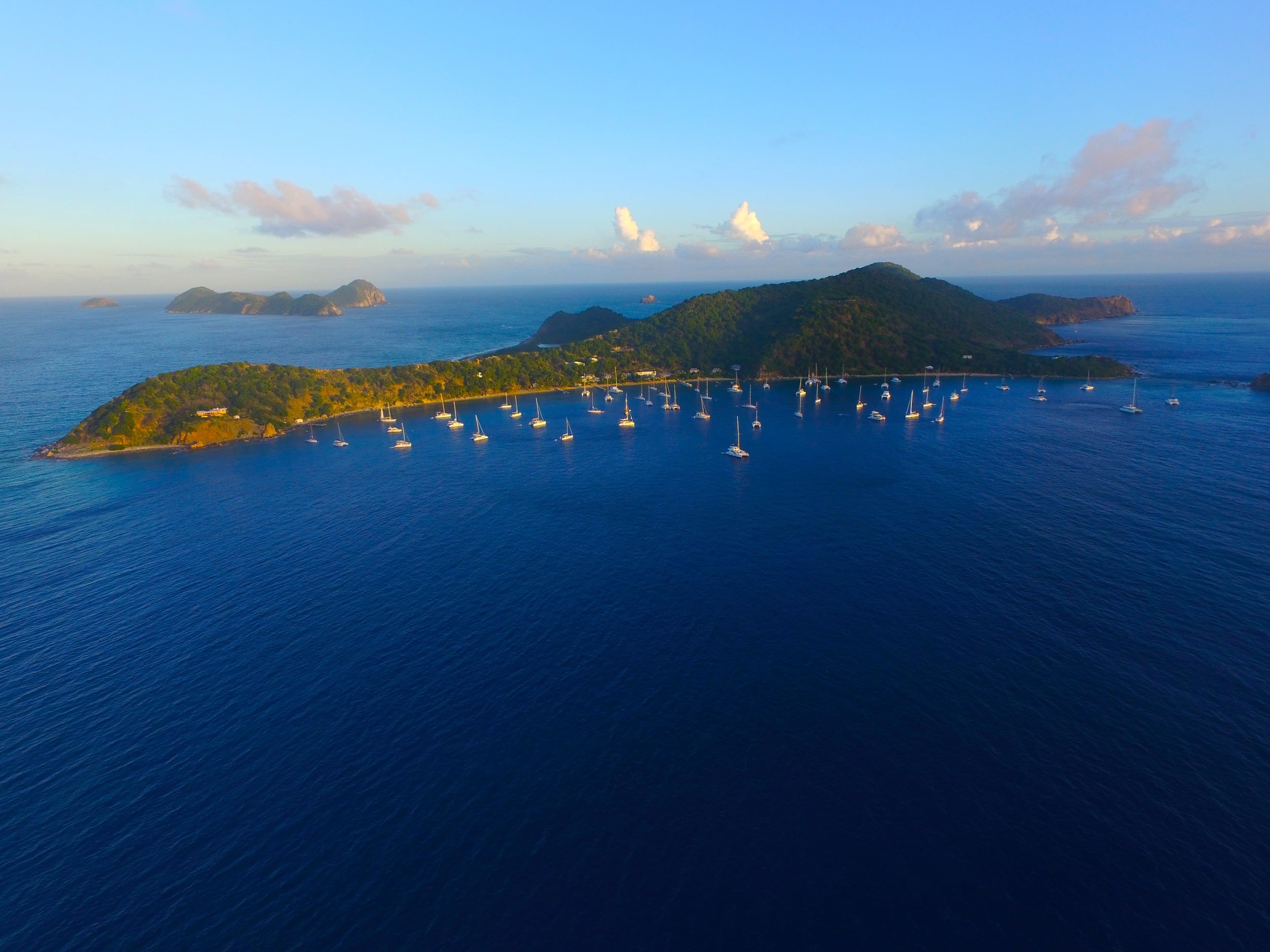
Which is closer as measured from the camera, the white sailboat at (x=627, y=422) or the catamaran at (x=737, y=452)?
the catamaran at (x=737, y=452)

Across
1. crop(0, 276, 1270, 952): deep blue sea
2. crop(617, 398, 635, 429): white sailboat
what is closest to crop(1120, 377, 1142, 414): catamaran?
crop(0, 276, 1270, 952): deep blue sea

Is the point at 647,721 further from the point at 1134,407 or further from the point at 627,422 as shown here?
the point at 1134,407

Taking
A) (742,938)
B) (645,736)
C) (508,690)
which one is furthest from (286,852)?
(742,938)

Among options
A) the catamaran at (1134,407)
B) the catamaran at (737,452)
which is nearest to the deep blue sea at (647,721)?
the catamaran at (737,452)

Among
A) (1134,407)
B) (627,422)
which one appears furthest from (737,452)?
(1134,407)

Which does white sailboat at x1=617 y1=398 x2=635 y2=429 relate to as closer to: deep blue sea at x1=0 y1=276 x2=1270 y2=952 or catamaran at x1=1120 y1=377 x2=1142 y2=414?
deep blue sea at x1=0 y1=276 x2=1270 y2=952

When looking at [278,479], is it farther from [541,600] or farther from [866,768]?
[866,768]

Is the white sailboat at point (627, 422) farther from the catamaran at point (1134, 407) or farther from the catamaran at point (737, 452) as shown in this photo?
the catamaran at point (1134, 407)

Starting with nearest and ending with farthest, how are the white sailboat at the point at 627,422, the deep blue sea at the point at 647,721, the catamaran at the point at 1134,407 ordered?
the deep blue sea at the point at 647,721 < the catamaran at the point at 1134,407 < the white sailboat at the point at 627,422

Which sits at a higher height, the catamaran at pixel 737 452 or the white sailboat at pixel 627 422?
the white sailboat at pixel 627 422
